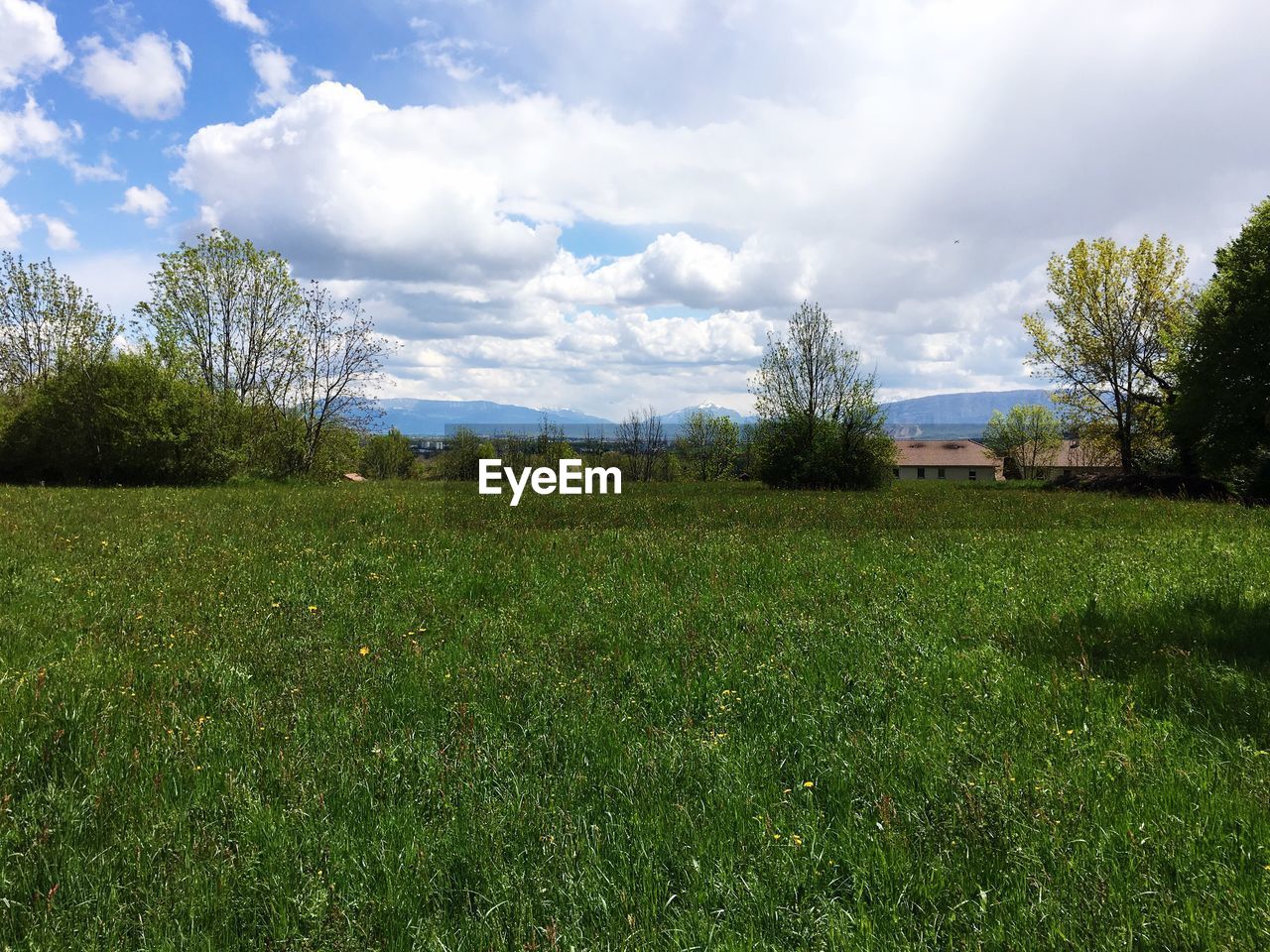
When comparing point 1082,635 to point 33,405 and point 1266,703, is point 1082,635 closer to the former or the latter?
point 1266,703

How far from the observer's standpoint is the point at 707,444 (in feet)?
406

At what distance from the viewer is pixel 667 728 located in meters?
5.03

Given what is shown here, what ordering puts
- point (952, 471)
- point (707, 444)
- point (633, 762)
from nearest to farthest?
point (633, 762) → point (707, 444) → point (952, 471)

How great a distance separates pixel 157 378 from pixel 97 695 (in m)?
30.7

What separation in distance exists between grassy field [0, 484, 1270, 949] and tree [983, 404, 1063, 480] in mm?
121784

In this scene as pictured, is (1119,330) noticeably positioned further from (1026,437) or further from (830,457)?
(1026,437)

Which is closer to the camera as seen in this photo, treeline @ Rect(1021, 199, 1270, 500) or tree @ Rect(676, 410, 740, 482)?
treeline @ Rect(1021, 199, 1270, 500)

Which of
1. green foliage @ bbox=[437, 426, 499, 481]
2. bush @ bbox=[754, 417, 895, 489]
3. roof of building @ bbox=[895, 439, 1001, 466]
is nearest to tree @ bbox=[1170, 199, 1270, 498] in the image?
bush @ bbox=[754, 417, 895, 489]

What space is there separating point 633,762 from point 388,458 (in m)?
135

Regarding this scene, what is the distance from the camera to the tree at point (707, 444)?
389 feet

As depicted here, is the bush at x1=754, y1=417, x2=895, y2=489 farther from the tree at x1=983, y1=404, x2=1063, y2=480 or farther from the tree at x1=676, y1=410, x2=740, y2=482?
the tree at x1=983, y1=404, x2=1063, y2=480

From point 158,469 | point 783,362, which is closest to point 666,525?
point 783,362

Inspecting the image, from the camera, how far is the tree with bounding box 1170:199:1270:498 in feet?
84.3

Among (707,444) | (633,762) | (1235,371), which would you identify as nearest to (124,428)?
(633,762)
